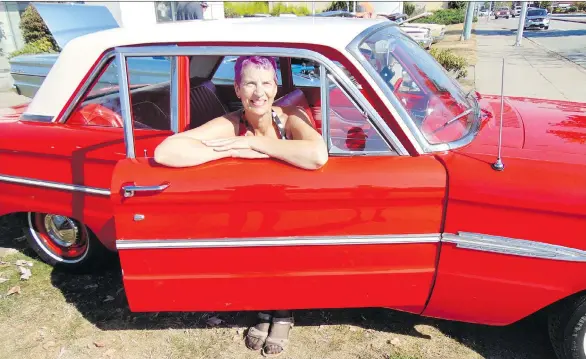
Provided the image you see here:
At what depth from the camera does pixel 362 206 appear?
2.16 metres

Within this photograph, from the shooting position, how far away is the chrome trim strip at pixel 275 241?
2.20m

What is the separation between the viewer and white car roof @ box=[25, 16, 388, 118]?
2303mm

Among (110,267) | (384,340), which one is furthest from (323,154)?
(110,267)

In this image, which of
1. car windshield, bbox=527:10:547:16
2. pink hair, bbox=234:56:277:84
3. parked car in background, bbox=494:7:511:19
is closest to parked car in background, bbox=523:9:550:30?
car windshield, bbox=527:10:547:16

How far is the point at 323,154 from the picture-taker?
2172 mm

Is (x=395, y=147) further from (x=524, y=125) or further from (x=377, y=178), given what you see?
(x=524, y=125)

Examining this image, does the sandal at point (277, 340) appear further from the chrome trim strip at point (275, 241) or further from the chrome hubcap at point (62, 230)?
the chrome hubcap at point (62, 230)

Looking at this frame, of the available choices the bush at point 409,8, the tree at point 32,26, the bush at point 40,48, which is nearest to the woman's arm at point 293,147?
the bush at point 40,48

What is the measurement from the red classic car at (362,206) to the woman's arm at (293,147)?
5 centimetres

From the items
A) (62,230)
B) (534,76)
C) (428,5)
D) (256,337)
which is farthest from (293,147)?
(428,5)

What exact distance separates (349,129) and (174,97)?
39.6 inches

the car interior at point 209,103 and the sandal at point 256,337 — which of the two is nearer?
the car interior at point 209,103

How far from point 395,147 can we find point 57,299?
253 cm

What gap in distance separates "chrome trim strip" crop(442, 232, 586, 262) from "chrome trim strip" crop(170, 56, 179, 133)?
61.0 inches
